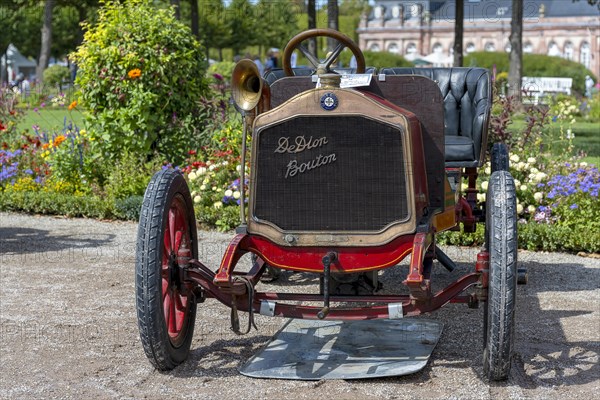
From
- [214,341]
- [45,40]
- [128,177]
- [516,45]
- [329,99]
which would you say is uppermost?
[45,40]

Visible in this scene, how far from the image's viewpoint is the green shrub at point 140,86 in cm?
1055

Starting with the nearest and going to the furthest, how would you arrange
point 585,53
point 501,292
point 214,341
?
1. point 501,292
2. point 214,341
3. point 585,53

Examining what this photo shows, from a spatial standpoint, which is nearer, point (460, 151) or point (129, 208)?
point (460, 151)

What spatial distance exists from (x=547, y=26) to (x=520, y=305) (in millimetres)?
81181

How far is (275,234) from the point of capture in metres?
4.89

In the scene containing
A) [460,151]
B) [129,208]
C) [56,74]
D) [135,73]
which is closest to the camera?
[460,151]

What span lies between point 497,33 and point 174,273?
8362cm

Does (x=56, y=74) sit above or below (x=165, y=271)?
above

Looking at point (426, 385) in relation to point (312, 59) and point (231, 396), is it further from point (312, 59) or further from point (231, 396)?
point (312, 59)

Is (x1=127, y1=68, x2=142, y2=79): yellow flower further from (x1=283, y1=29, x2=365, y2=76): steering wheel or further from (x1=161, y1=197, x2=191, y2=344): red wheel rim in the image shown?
(x1=161, y1=197, x2=191, y2=344): red wheel rim

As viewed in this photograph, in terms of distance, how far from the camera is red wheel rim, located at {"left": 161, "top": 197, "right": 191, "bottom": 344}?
4.88 metres

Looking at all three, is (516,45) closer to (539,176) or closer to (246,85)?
(539,176)

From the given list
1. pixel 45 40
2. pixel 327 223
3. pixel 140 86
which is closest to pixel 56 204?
pixel 140 86

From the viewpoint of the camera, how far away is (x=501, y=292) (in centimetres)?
443
